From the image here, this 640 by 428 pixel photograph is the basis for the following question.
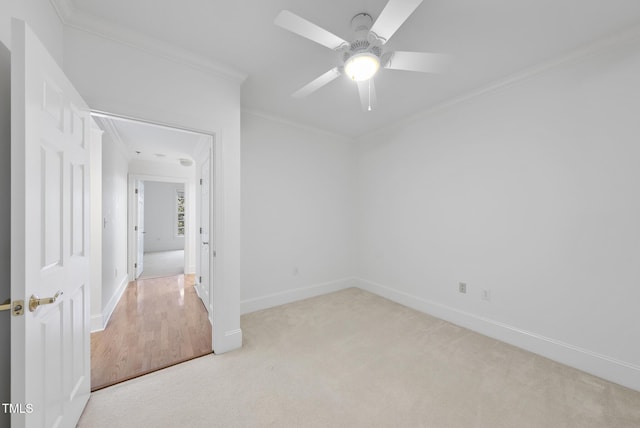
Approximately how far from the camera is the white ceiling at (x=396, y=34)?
1621 millimetres

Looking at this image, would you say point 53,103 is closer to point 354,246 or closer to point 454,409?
point 454,409

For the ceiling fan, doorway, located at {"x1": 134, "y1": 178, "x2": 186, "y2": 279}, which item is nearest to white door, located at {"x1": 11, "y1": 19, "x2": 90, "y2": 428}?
→ the ceiling fan

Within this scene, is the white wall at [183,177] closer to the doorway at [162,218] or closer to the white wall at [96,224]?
the white wall at [96,224]

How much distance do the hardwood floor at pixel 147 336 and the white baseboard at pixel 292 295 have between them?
0.55 m

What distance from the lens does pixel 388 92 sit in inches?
108

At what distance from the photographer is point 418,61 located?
5.32ft

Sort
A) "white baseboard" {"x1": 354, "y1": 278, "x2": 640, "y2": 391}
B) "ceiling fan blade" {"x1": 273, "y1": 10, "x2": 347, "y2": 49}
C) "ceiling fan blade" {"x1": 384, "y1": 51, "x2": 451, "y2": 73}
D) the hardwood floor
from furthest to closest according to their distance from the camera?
the hardwood floor < "white baseboard" {"x1": 354, "y1": 278, "x2": 640, "y2": 391} < "ceiling fan blade" {"x1": 384, "y1": 51, "x2": 451, "y2": 73} < "ceiling fan blade" {"x1": 273, "y1": 10, "x2": 347, "y2": 49}

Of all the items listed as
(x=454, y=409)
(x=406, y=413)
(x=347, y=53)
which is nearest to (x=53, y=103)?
(x=347, y=53)

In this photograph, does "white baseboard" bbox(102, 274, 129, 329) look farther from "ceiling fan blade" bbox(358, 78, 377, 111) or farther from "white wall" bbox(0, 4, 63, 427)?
"ceiling fan blade" bbox(358, 78, 377, 111)

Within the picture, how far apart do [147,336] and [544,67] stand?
4605 millimetres

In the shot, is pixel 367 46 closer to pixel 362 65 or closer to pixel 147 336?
pixel 362 65

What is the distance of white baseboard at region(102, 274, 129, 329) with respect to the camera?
112 inches

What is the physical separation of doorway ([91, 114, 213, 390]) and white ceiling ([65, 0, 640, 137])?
0.71 m

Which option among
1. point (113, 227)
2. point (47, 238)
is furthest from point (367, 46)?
point (113, 227)
